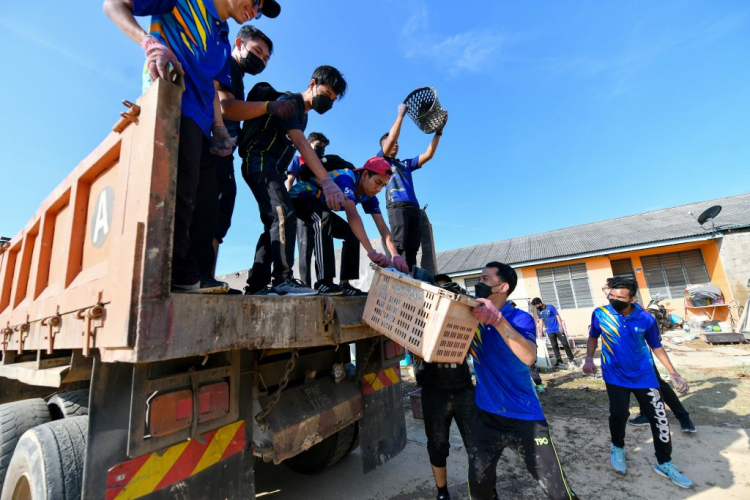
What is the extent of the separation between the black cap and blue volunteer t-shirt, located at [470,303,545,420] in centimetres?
245

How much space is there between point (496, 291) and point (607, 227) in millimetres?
18881

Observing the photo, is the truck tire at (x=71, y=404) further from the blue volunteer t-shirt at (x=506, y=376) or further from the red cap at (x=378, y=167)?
the red cap at (x=378, y=167)

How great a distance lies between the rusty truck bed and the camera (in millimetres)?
1157

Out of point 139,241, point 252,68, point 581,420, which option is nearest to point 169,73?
point 139,241

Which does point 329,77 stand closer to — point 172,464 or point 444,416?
point 172,464

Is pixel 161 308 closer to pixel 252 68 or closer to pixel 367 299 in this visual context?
pixel 367 299

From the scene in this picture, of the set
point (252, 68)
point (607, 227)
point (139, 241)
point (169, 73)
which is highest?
point (607, 227)

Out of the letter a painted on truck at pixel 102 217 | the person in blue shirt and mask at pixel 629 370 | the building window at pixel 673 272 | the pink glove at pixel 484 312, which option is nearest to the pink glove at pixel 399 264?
the pink glove at pixel 484 312

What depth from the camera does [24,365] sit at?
2.32 metres

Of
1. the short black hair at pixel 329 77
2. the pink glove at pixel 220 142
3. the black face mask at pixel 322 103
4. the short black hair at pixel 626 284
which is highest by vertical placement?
the short black hair at pixel 329 77

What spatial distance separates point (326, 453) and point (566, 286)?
14429 millimetres

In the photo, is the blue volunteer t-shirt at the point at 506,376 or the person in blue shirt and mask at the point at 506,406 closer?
the person in blue shirt and mask at the point at 506,406

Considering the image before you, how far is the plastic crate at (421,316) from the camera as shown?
163cm

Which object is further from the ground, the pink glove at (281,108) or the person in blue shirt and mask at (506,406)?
the pink glove at (281,108)
